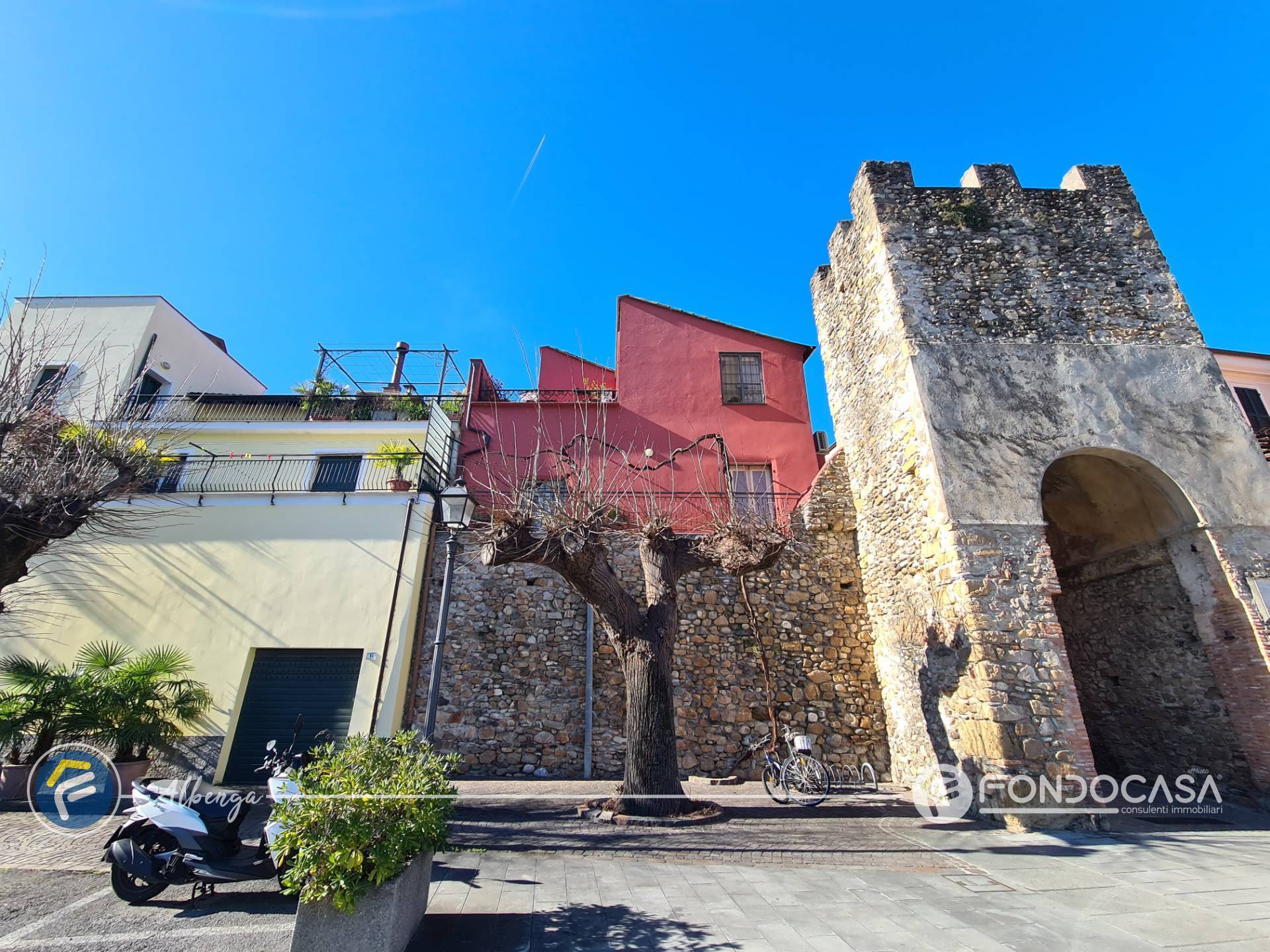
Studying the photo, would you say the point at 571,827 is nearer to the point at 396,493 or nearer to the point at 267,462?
the point at 396,493

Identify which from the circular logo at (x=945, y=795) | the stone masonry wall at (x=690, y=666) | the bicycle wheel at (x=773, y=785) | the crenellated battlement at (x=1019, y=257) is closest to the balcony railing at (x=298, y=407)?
the stone masonry wall at (x=690, y=666)

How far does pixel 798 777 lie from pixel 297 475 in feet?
37.2

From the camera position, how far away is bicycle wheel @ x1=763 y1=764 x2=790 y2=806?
25.5 ft

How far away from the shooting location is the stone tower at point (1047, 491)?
708 centimetres

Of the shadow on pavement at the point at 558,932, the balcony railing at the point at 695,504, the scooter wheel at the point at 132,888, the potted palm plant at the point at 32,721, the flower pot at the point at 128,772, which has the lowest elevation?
the shadow on pavement at the point at 558,932

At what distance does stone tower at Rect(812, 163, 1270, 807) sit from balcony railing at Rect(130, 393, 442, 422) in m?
10.7

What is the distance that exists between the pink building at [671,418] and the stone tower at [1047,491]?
2.64 metres

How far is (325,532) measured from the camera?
425 inches

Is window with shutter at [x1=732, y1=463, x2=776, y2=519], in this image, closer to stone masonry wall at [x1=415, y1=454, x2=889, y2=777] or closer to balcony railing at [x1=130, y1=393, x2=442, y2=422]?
stone masonry wall at [x1=415, y1=454, x2=889, y2=777]

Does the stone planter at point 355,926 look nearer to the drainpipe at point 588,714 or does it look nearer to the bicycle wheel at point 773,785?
the bicycle wheel at point 773,785

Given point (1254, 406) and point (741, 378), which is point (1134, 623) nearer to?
point (741, 378)

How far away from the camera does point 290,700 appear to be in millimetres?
9641

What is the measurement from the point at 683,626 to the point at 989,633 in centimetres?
501

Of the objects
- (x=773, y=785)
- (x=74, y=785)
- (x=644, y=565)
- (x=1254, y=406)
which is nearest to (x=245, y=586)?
(x=74, y=785)
